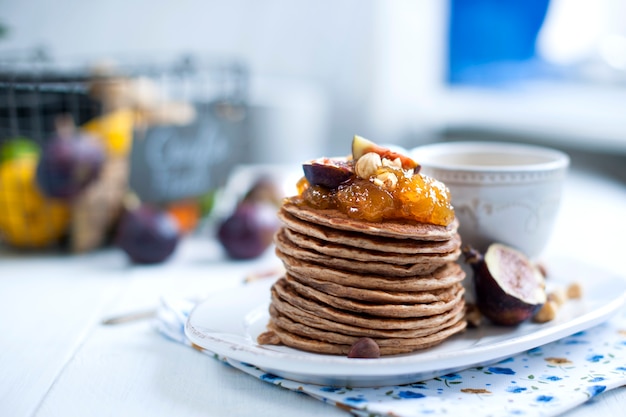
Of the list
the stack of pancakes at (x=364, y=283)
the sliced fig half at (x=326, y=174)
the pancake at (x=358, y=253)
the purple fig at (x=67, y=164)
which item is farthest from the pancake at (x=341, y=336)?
the purple fig at (x=67, y=164)

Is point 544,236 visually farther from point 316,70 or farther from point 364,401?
point 316,70

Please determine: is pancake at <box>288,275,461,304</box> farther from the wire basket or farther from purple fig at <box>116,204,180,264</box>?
the wire basket

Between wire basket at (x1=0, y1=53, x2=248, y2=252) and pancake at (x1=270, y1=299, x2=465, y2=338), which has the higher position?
wire basket at (x1=0, y1=53, x2=248, y2=252)

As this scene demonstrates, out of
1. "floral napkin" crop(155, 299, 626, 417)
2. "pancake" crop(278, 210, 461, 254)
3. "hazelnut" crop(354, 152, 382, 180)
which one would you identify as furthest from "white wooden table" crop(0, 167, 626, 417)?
"hazelnut" crop(354, 152, 382, 180)

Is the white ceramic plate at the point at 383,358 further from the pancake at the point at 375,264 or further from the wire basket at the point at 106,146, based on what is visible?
the wire basket at the point at 106,146

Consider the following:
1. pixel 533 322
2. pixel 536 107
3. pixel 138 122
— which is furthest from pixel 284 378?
pixel 536 107
